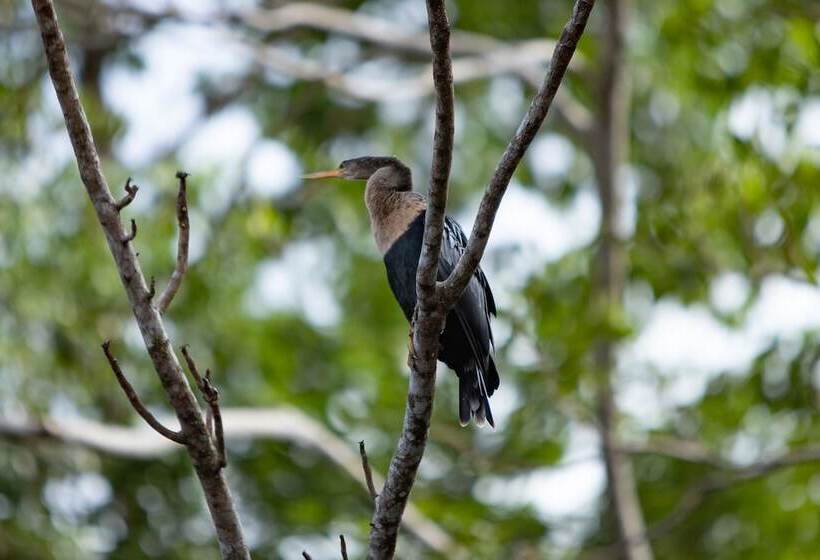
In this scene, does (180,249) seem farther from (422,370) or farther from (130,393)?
(422,370)

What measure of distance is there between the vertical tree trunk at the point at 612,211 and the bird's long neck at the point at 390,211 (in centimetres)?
332

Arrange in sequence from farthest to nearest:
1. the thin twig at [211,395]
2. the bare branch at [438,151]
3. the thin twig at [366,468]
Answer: the thin twig at [366,468] → the thin twig at [211,395] → the bare branch at [438,151]

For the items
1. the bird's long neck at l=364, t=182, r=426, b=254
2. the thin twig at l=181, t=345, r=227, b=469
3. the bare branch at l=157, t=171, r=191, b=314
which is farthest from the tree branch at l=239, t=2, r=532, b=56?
the thin twig at l=181, t=345, r=227, b=469

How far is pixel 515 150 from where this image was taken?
3.08 m

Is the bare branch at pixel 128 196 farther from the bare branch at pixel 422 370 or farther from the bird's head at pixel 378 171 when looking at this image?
the bird's head at pixel 378 171

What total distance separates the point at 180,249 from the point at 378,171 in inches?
75.1

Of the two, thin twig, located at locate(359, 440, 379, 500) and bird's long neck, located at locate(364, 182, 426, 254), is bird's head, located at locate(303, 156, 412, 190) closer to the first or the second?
bird's long neck, located at locate(364, 182, 426, 254)

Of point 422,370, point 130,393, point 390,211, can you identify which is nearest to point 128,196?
point 130,393

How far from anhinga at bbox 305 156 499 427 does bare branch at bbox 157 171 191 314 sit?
1.15m

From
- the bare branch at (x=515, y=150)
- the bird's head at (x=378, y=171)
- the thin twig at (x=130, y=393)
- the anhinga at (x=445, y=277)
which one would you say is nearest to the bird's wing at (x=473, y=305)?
the anhinga at (x=445, y=277)

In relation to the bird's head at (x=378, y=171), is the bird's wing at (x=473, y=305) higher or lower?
lower

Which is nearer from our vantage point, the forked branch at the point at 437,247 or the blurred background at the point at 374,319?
the forked branch at the point at 437,247

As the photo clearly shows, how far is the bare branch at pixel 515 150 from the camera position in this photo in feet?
9.58

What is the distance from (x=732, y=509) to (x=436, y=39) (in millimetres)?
7366
